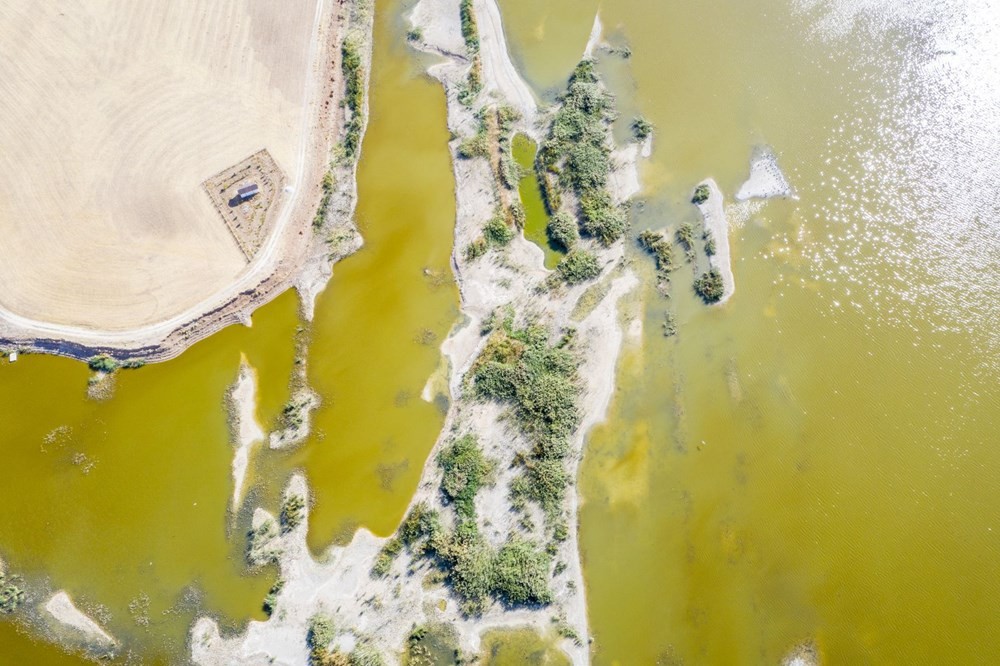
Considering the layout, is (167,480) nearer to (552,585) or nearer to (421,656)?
(421,656)

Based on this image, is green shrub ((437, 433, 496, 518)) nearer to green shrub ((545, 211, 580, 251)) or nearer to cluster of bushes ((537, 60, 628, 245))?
green shrub ((545, 211, 580, 251))

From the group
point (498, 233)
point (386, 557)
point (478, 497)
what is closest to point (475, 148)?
point (498, 233)

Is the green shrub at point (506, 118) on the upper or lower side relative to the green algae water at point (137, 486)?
upper

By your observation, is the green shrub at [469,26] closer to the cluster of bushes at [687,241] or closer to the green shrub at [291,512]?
the cluster of bushes at [687,241]

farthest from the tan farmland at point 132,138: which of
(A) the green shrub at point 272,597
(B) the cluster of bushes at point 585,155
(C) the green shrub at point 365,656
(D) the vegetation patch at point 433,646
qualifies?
(D) the vegetation patch at point 433,646

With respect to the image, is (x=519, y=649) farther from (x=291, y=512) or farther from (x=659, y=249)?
(x=659, y=249)

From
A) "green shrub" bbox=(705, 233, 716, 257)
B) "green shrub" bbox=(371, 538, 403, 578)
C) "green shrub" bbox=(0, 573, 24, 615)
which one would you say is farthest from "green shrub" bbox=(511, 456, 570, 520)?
"green shrub" bbox=(0, 573, 24, 615)

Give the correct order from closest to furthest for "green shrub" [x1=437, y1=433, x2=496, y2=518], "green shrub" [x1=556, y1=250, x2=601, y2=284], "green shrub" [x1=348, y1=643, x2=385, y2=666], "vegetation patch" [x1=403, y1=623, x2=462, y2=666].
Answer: "green shrub" [x1=348, y1=643, x2=385, y2=666], "vegetation patch" [x1=403, y1=623, x2=462, y2=666], "green shrub" [x1=437, y1=433, x2=496, y2=518], "green shrub" [x1=556, y1=250, x2=601, y2=284]
